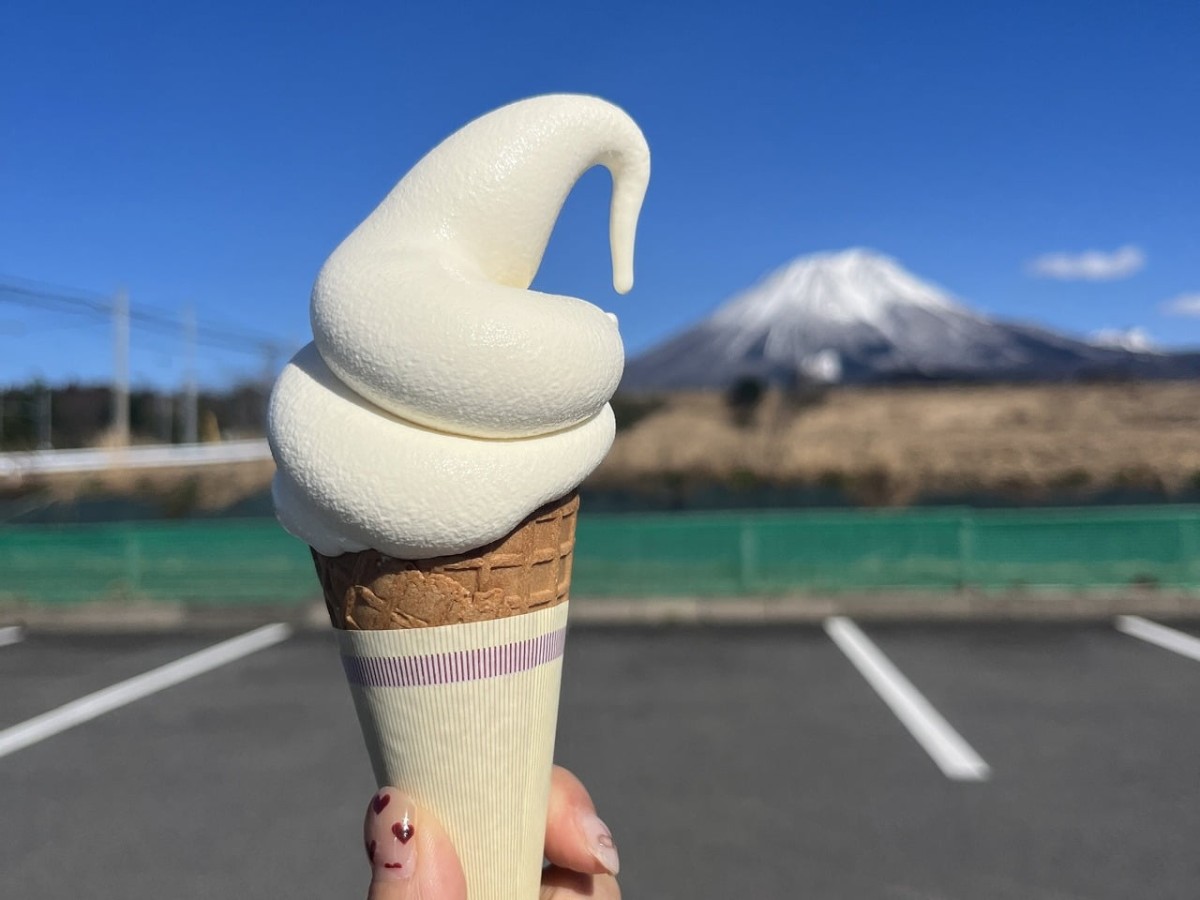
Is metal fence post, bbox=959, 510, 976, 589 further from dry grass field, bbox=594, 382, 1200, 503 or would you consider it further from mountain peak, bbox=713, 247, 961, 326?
mountain peak, bbox=713, 247, 961, 326

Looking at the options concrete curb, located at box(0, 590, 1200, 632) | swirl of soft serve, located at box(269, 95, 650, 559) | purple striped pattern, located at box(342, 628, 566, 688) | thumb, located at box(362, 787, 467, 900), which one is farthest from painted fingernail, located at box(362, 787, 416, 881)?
concrete curb, located at box(0, 590, 1200, 632)

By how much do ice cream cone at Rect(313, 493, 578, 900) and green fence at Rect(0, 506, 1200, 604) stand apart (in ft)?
25.7

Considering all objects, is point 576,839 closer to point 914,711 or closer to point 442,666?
point 442,666

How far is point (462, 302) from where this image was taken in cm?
145

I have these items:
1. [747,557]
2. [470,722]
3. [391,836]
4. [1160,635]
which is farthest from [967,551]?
[391,836]

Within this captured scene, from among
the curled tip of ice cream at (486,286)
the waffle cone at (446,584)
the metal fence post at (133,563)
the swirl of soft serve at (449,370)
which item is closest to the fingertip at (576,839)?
the waffle cone at (446,584)

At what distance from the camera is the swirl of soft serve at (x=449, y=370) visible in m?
1.41

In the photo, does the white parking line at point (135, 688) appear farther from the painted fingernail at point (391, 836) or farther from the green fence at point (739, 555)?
the painted fingernail at point (391, 836)

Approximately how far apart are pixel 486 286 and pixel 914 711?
549cm

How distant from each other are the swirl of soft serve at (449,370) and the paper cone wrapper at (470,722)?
0.57ft

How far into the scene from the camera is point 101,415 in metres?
33.1

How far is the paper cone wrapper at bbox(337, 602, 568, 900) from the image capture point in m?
1.46

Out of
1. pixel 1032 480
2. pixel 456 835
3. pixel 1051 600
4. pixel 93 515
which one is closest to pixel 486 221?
pixel 456 835

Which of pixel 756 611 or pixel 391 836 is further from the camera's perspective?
pixel 756 611
